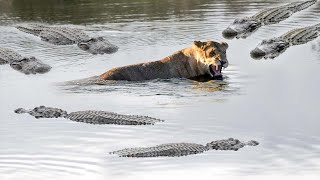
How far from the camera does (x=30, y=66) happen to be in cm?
2361

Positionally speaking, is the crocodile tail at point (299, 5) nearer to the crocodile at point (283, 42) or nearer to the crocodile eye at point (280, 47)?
the crocodile at point (283, 42)

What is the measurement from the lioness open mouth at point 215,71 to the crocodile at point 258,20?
5735mm

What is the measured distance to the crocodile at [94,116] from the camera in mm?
17453

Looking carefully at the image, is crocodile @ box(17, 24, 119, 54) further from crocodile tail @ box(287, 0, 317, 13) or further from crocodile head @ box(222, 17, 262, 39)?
crocodile tail @ box(287, 0, 317, 13)

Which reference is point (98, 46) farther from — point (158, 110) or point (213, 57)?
point (158, 110)

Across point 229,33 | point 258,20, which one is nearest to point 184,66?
point 229,33

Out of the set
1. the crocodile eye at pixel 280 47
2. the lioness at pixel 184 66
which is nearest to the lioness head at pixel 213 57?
the lioness at pixel 184 66

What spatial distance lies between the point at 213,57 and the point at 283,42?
431cm

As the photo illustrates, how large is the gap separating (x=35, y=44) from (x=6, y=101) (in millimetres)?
7591

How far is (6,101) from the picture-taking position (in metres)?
20.0

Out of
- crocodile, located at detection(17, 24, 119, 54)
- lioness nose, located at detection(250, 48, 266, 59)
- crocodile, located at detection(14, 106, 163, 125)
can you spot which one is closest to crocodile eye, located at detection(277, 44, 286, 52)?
lioness nose, located at detection(250, 48, 266, 59)

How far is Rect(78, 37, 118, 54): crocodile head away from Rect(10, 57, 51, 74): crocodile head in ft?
6.79

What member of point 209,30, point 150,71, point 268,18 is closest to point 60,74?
point 150,71

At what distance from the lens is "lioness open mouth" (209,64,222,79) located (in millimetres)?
21641
